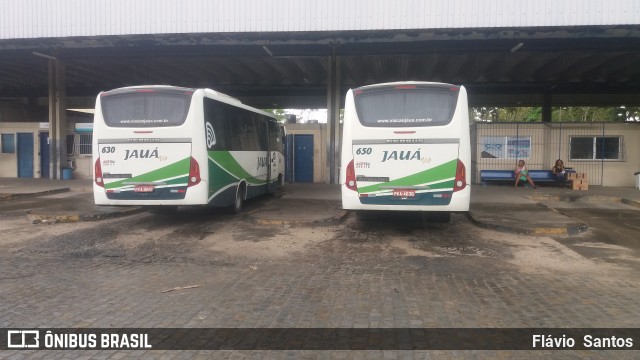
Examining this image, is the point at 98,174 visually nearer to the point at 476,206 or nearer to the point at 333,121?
the point at 476,206

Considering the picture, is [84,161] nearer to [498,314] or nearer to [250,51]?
[250,51]

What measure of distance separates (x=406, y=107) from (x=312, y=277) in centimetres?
432

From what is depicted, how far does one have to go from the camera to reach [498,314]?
4.99 meters

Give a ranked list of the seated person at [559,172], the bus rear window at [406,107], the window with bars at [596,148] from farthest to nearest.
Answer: the window with bars at [596,148], the seated person at [559,172], the bus rear window at [406,107]

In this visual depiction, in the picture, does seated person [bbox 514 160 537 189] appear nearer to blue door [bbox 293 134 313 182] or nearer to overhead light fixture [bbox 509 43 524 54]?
overhead light fixture [bbox 509 43 524 54]

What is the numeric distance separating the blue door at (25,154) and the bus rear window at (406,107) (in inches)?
817

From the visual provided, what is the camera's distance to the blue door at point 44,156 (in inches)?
933

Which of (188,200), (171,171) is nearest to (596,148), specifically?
(188,200)

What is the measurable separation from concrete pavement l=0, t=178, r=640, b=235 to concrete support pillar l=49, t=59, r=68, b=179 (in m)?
2.81

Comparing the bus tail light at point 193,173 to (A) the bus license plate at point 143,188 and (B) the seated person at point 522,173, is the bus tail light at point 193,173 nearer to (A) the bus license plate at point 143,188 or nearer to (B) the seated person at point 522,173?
(A) the bus license plate at point 143,188

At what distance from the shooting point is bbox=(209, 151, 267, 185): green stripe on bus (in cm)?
1083

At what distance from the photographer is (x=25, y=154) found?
942 inches

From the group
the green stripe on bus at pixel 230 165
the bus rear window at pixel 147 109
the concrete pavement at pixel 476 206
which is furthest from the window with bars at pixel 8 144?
the bus rear window at pixel 147 109

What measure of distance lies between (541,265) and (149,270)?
227 inches
